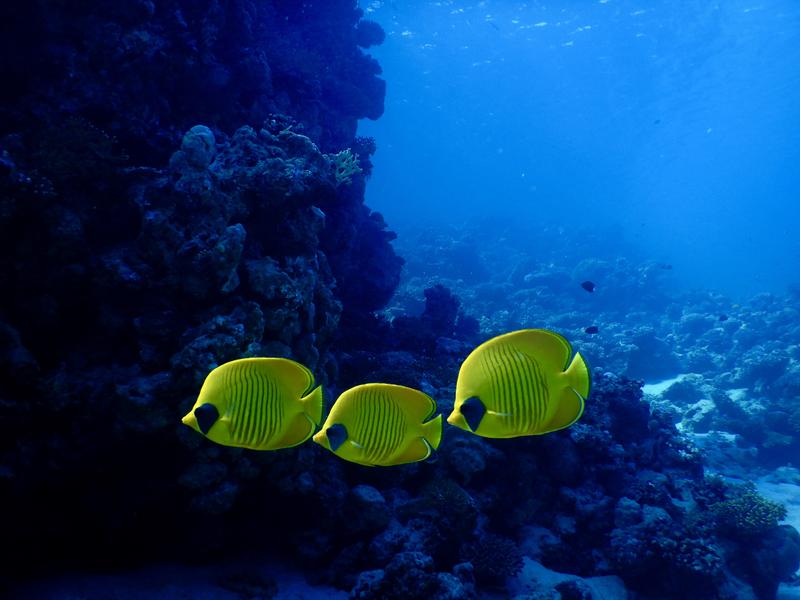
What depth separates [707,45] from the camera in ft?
132

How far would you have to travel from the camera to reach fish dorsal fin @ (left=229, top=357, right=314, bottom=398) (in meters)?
1.88

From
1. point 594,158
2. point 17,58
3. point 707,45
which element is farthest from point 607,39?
point 594,158

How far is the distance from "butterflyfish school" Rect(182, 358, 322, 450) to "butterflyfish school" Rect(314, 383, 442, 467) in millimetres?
172

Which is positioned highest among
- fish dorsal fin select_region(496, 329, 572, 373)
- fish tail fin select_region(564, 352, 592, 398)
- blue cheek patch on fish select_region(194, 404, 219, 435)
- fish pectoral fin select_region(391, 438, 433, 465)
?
fish dorsal fin select_region(496, 329, 572, 373)

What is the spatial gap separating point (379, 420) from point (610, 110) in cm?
8318

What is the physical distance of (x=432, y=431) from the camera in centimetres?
196

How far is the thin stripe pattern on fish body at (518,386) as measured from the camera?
1.50 meters

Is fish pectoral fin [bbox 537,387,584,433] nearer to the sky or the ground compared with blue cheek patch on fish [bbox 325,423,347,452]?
nearer to the sky

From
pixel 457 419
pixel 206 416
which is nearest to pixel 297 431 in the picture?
pixel 206 416

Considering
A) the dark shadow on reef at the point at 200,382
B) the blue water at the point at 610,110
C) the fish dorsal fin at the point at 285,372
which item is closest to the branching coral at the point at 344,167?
the dark shadow on reef at the point at 200,382

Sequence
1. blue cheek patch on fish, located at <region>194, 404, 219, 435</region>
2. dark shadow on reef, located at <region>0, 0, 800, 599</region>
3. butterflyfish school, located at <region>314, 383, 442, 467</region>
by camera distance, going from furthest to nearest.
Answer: dark shadow on reef, located at <region>0, 0, 800, 599</region>, butterflyfish school, located at <region>314, 383, 442, 467</region>, blue cheek patch on fish, located at <region>194, 404, 219, 435</region>

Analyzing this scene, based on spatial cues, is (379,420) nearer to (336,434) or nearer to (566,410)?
(336,434)

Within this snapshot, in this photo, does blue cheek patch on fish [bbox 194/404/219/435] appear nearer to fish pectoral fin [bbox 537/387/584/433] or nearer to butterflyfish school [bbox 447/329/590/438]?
butterflyfish school [bbox 447/329/590/438]

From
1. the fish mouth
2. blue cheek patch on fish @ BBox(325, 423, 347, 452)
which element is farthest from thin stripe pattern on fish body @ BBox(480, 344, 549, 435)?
blue cheek patch on fish @ BBox(325, 423, 347, 452)
